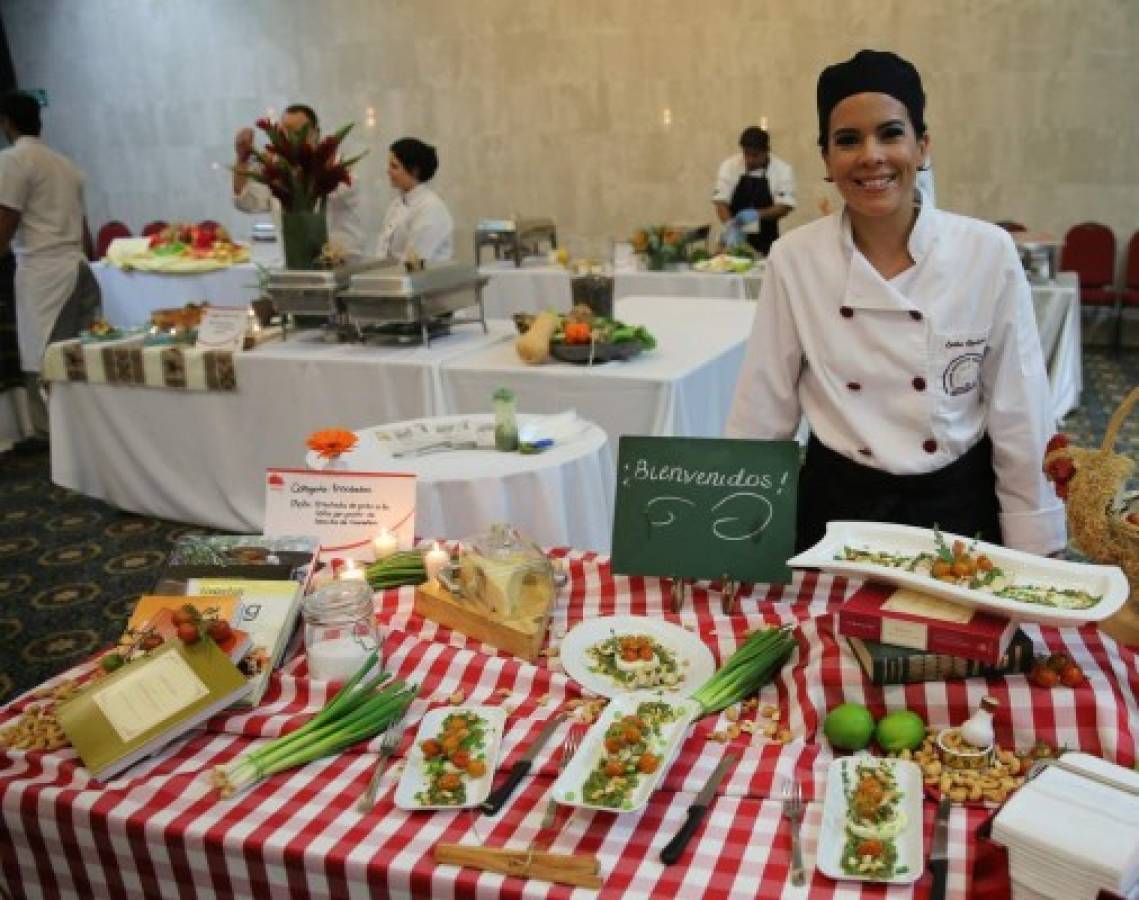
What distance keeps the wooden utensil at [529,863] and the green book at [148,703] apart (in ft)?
1.46

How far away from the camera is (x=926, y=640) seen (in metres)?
1.34

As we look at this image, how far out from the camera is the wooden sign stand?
1623mm

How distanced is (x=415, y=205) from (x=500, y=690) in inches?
165

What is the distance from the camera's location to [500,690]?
1551 millimetres

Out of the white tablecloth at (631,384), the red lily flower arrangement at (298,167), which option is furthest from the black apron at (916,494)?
the red lily flower arrangement at (298,167)

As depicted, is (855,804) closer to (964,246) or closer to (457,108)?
(964,246)

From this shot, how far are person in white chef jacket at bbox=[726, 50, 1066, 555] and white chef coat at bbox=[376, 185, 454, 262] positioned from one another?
3675mm

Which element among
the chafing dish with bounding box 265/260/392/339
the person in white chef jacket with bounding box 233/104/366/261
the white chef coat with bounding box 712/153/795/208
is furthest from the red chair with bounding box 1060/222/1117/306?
the chafing dish with bounding box 265/260/392/339

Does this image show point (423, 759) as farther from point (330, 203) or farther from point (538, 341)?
point (330, 203)

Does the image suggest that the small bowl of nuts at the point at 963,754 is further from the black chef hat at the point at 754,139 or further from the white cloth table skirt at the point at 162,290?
the black chef hat at the point at 754,139

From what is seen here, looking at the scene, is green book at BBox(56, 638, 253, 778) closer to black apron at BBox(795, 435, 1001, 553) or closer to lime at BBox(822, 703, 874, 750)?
lime at BBox(822, 703, 874, 750)

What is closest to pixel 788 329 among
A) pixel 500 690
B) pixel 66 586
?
pixel 500 690

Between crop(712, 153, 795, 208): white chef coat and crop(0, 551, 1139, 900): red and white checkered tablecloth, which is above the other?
crop(712, 153, 795, 208): white chef coat

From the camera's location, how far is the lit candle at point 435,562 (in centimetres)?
182
